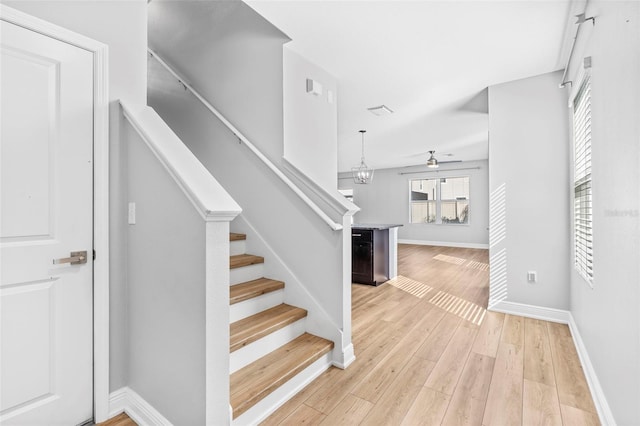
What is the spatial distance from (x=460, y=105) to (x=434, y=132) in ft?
5.05

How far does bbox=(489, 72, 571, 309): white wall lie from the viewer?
3.06m

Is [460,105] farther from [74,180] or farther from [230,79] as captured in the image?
[74,180]

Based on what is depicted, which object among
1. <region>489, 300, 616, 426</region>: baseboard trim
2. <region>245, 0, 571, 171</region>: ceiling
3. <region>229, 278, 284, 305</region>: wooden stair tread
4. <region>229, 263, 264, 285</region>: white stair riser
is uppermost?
<region>245, 0, 571, 171</region>: ceiling

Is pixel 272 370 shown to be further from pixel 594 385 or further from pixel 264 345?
pixel 594 385

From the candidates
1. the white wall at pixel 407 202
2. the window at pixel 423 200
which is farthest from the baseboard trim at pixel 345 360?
the window at pixel 423 200

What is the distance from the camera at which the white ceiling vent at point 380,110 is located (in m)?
4.26

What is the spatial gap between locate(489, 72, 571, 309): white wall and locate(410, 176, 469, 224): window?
242 inches

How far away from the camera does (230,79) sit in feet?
9.54

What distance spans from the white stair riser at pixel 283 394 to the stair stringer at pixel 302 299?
111 millimetres

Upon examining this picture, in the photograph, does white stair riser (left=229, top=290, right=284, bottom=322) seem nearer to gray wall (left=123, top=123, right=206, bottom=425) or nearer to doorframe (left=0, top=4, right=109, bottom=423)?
gray wall (left=123, top=123, right=206, bottom=425)

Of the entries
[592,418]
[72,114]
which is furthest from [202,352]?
[592,418]

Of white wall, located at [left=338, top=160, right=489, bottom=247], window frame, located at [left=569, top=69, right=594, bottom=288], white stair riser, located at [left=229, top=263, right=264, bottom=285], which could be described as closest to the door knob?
white stair riser, located at [left=229, top=263, right=264, bottom=285]

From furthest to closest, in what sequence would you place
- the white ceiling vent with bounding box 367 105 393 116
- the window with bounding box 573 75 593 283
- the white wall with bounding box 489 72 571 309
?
the white ceiling vent with bounding box 367 105 393 116
the white wall with bounding box 489 72 571 309
the window with bounding box 573 75 593 283

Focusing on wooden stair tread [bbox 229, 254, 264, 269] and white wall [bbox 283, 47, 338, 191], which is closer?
wooden stair tread [bbox 229, 254, 264, 269]
